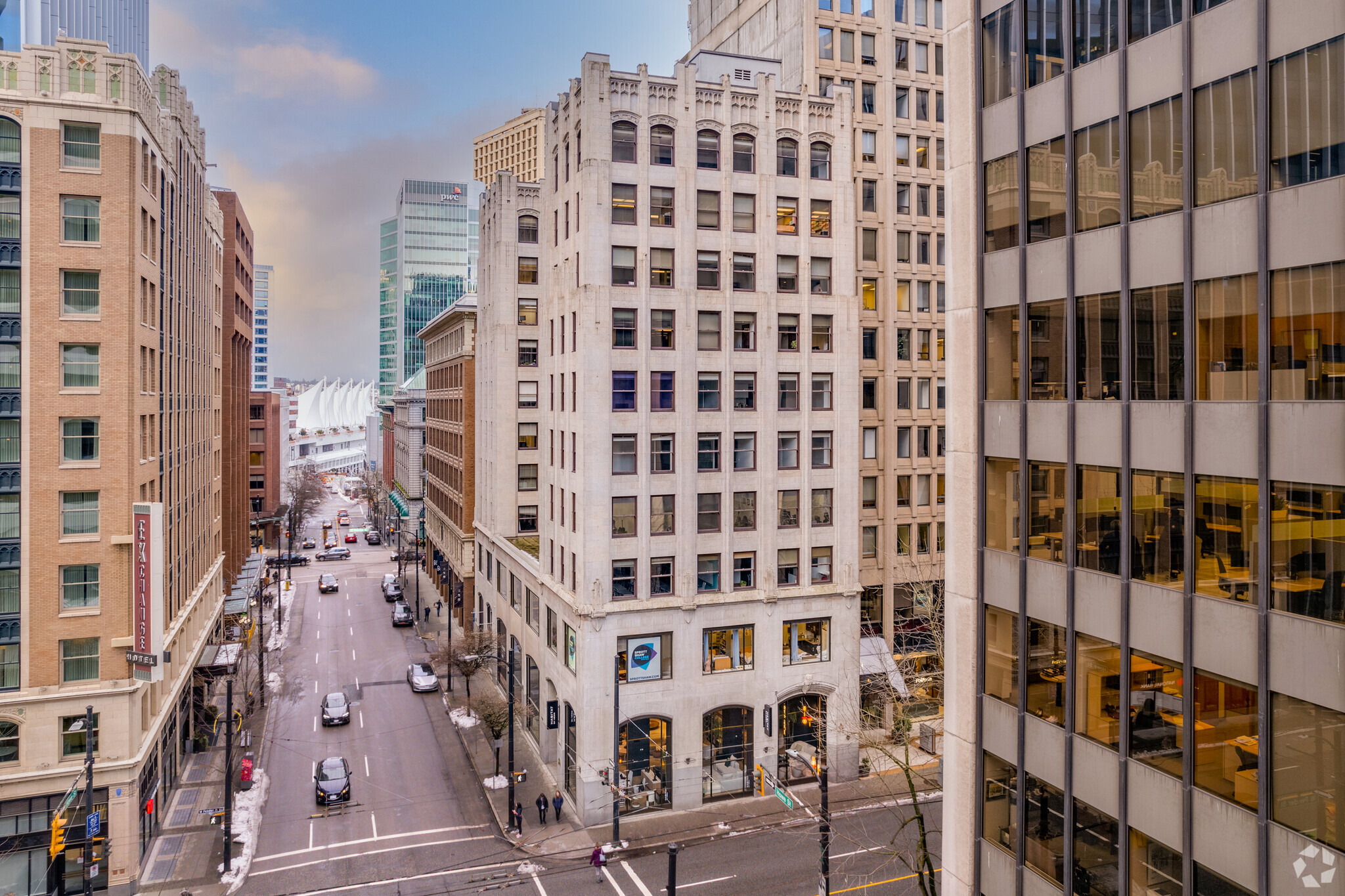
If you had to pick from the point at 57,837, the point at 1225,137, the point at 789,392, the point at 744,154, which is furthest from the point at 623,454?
the point at 1225,137

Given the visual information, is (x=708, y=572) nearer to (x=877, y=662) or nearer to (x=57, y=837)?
(x=877, y=662)

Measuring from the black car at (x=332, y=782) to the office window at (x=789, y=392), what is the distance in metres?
27.3

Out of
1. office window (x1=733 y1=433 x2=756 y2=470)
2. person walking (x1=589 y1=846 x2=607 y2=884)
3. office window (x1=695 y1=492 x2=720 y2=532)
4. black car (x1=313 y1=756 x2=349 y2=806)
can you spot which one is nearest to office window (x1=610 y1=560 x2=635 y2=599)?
office window (x1=695 y1=492 x2=720 y2=532)

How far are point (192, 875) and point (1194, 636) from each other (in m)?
36.1

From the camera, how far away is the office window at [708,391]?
39438 millimetres

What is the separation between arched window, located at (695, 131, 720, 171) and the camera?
3966 cm

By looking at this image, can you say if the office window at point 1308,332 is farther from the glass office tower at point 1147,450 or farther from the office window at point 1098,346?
the office window at point 1098,346

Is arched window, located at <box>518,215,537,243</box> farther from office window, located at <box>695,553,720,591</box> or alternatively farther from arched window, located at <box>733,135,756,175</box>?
office window, located at <box>695,553,720,591</box>

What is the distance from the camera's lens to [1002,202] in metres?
18.4

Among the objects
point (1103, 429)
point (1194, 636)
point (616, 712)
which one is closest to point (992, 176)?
point (1103, 429)

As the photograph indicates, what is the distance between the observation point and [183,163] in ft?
158

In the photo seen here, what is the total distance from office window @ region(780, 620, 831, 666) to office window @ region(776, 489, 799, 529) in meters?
1.86

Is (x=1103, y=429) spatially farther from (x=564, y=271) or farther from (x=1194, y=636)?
(x=564, y=271)

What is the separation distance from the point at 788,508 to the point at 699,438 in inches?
224
